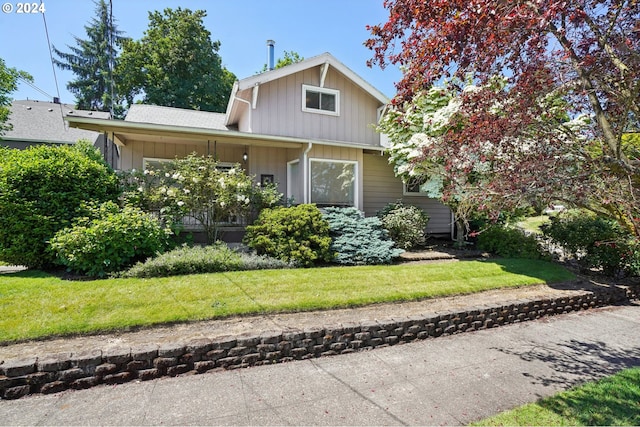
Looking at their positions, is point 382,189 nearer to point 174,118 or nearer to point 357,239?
point 357,239

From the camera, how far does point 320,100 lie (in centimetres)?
1148

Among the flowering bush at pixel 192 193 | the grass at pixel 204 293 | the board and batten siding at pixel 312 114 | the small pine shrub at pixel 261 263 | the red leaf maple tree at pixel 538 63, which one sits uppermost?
the board and batten siding at pixel 312 114

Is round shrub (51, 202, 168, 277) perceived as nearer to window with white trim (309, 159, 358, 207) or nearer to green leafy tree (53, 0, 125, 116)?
window with white trim (309, 159, 358, 207)

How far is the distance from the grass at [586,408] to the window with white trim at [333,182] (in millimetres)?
7855

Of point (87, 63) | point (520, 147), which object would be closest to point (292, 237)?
point (520, 147)

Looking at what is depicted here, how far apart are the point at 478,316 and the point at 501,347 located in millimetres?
771

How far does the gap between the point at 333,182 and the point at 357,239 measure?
10.2ft

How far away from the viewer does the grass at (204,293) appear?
4.25 metres

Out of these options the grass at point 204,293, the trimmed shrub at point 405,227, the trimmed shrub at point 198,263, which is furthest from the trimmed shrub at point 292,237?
the trimmed shrub at point 405,227

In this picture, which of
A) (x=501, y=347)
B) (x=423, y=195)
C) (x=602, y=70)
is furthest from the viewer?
(x=423, y=195)

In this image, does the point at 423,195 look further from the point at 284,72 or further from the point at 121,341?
the point at 121,341

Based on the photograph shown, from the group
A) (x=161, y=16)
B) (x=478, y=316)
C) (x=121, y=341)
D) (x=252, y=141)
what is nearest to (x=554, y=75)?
(x=478, y=316)

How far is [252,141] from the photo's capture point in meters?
9.77

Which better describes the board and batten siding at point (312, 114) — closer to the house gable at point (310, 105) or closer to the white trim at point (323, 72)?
the house gable at point (310, 105)
